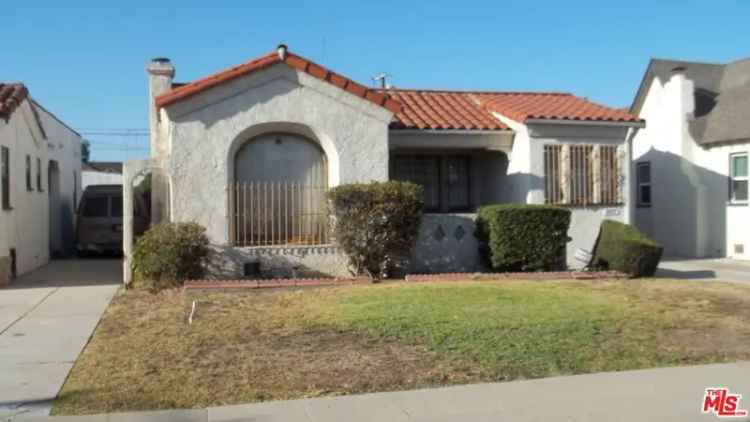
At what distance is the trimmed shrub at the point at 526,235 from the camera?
14508 millimetres

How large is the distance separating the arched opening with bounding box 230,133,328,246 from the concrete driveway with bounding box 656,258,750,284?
7137 millimetres

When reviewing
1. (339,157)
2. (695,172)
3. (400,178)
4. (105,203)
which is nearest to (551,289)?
(339,157)

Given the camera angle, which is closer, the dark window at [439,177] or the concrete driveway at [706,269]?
the concrete driveway at [706,269]

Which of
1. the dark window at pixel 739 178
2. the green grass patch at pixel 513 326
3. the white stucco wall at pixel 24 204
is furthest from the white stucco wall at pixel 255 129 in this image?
the dark window at pixel 739 178

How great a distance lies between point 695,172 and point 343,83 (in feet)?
36.0

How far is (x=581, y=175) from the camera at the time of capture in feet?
53.8

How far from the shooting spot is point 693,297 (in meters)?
12.1

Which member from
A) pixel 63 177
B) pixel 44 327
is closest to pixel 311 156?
pixel 44 327

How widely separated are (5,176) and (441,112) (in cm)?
906

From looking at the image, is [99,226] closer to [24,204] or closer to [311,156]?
[24,204]

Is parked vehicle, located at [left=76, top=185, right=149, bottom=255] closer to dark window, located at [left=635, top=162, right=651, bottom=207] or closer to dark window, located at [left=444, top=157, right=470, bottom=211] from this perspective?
dark window, located at [left=444, top=157, right=470, bottom=211]

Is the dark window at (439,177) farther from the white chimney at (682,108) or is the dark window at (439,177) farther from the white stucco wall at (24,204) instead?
the white stucco wall at (24,204)

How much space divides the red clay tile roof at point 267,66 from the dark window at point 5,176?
3489mm

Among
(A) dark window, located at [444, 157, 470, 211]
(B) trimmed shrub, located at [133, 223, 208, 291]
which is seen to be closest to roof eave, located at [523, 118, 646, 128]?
(A) dark window, located at [444, 157, 470, 211]
